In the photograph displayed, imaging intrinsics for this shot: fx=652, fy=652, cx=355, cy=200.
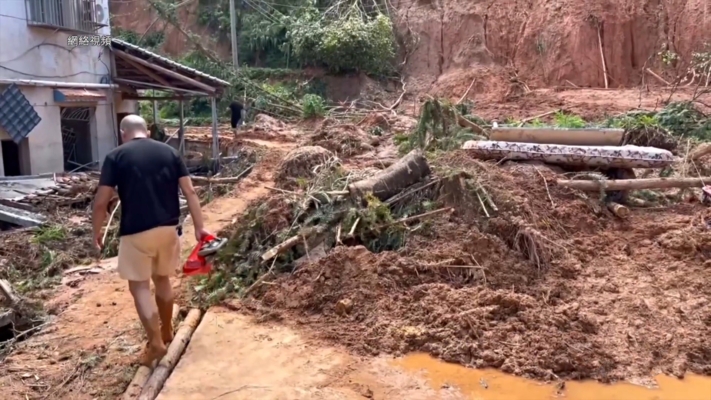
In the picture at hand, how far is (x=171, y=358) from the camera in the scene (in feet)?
16.0

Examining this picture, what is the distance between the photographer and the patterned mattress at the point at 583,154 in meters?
8.67

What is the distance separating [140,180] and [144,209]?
0.21 metres

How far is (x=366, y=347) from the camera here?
5.13 meters

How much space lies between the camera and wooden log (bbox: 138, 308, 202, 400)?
14.7 ft

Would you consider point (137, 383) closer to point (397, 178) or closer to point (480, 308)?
point (480, 308)

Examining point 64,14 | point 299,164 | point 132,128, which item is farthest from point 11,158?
point 132,128

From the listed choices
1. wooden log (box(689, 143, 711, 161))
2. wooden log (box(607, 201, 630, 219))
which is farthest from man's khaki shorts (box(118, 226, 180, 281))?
wooden log (box(689, 143, 711, 161))

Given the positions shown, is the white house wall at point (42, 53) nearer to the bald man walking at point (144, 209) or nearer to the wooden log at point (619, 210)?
the bald man walking at point (144, 209)

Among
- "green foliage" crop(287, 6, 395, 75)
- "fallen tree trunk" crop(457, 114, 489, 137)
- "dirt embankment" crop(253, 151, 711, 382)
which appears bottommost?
"dirt embankment" crop(253, 151, 711, 382)

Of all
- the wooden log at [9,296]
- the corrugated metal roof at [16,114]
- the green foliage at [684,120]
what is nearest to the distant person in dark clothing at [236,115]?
the corrugated metal roof at [16,114]

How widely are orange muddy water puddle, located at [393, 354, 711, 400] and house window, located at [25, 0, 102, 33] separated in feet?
38.0

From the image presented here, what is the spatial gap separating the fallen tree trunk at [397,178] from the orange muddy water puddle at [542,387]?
106 inches

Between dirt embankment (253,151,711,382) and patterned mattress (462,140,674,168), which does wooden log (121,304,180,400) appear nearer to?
dirt embankment (253,151,711,382)

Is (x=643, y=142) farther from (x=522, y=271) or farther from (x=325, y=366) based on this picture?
(x=325, y=366)
